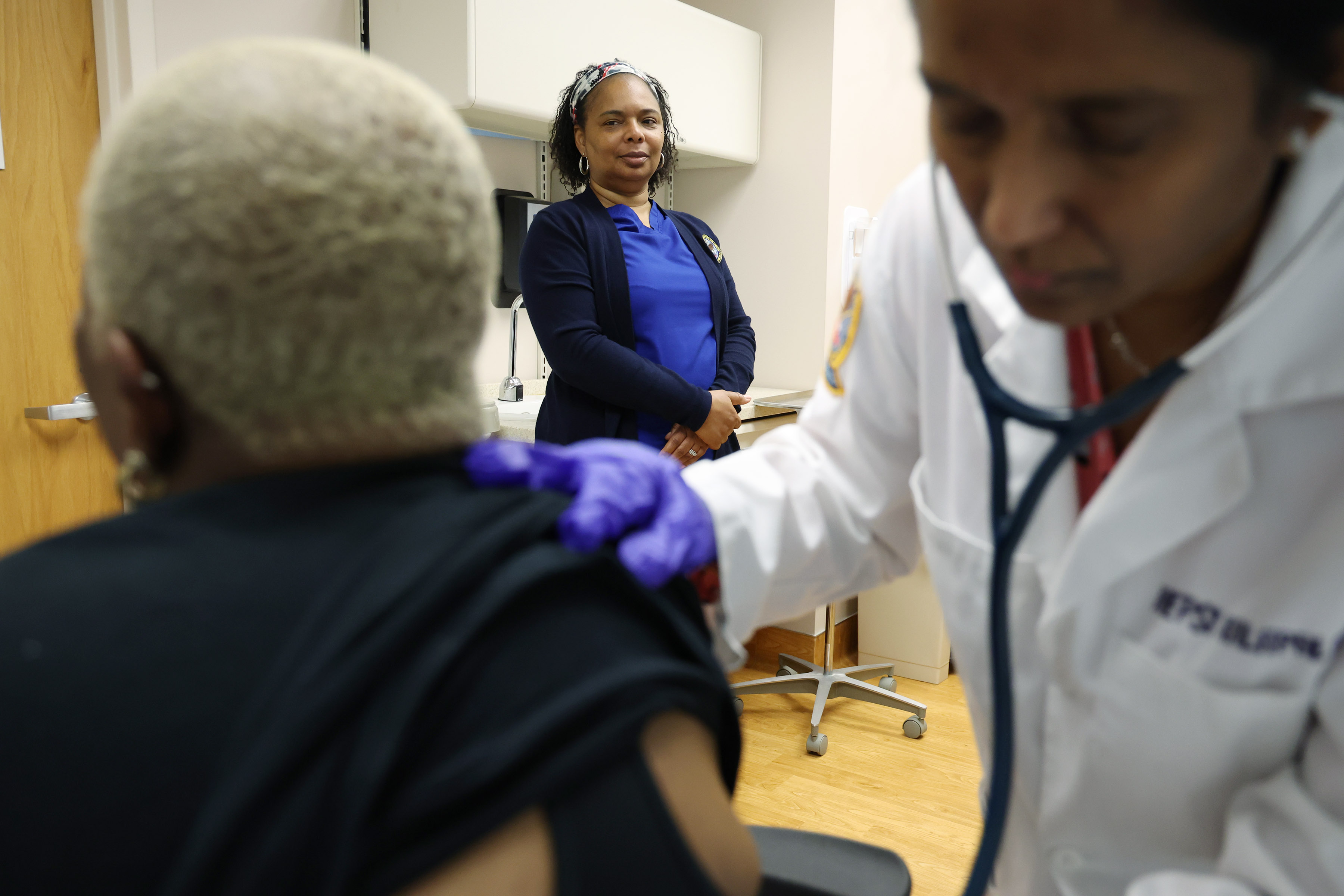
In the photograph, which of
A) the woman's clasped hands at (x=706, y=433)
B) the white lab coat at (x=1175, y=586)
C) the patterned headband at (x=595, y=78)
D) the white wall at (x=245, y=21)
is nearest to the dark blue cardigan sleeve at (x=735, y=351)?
the woman's clasped hands at (x=706, y=433)

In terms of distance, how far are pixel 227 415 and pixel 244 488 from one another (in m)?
0.04

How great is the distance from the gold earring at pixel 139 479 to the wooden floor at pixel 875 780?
1504 millimetres

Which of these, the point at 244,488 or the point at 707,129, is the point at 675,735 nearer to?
the point at 244,488

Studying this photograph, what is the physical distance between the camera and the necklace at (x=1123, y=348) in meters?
0.74

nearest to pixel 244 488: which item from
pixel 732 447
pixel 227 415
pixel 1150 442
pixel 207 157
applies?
pixel 227 415

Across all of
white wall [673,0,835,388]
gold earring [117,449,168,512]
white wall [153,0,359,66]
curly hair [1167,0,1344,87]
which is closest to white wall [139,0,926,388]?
white wall [673,0,835,388]

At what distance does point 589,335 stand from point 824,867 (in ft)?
4.32

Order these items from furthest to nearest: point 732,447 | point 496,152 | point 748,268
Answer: point 748,268, point 496,152, point 732,447

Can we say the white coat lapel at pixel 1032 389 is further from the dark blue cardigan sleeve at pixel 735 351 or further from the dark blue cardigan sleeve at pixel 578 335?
the dark blue cardigan sleeve at pixel 735 351

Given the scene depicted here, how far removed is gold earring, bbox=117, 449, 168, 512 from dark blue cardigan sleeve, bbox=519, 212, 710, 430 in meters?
1.35

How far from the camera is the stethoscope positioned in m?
0.57

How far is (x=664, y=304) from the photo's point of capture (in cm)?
208

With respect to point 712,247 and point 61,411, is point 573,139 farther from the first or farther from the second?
point 61,411

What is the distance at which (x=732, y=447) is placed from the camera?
2.23 metres
